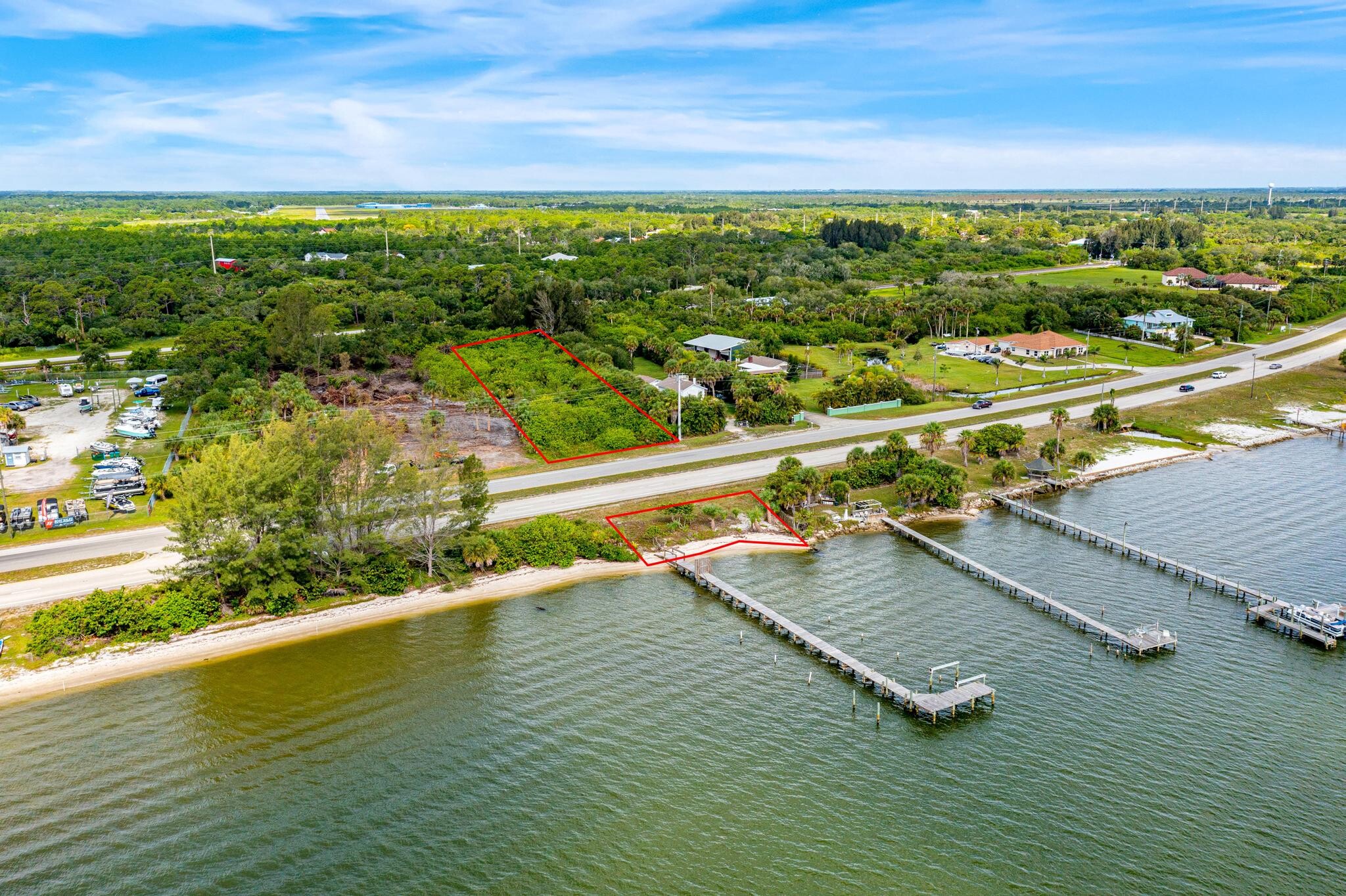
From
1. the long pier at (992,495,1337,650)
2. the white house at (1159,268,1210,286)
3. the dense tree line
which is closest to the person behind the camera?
the long pier at (992,495,1337,650)

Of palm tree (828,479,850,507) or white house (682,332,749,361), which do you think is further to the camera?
white house (682,332,749,361)

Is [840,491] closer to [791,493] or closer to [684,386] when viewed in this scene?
[791,493]

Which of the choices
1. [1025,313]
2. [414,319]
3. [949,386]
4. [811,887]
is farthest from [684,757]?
[1025,313]

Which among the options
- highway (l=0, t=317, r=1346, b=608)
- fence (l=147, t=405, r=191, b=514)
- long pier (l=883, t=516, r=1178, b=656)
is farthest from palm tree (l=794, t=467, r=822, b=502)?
fence (l=147, t=405, r=191, b=514)

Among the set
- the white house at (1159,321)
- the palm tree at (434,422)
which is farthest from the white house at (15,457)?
the white house at (1159,321)

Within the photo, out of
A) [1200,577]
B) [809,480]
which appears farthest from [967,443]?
[1200,577]

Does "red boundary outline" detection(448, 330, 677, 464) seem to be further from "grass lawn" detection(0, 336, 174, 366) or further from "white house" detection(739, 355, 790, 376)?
"grass lawn" detection(0, 336, 174, 366)

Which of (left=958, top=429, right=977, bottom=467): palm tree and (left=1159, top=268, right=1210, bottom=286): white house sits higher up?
(left=1159, top=268, right=1210, bottom=286): white house
